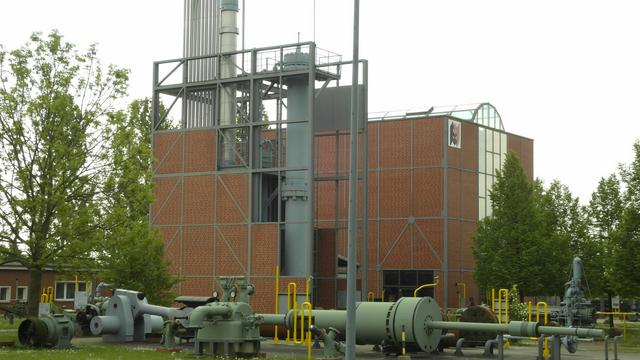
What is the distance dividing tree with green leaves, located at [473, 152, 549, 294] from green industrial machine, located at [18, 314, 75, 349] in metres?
26.8

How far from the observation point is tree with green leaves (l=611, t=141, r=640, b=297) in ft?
136

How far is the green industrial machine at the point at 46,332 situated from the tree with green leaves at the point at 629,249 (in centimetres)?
2500

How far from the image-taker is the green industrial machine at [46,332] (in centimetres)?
2856

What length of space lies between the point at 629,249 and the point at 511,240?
9.04 metres

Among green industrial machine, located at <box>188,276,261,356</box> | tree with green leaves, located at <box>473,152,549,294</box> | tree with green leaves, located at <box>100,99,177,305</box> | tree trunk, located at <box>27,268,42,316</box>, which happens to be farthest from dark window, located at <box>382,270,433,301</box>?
green industrial machine, located at <box>188,276,261,356</box>

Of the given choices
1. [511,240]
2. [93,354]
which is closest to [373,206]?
[511,240]

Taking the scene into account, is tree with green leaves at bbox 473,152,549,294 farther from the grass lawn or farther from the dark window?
the grass lawn

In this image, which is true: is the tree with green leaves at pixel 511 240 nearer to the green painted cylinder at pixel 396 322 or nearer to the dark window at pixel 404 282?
the dark window at pixel 404 282

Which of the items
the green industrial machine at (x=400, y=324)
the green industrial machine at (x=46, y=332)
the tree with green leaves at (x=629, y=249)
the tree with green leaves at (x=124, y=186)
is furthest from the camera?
the tree with green leaves at (x=629, y=249)

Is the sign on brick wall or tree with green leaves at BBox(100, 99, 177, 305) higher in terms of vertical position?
the sign on brick wall

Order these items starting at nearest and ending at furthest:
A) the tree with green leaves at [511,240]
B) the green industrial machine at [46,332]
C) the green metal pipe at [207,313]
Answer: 1. the green metal pipe at [207,313]
2. the green industrial machine at [46,332]
3. the tree with green leaves at [511,240]

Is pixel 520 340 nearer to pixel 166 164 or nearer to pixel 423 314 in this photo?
pixel 423 314

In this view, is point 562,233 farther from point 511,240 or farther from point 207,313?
point 207,313

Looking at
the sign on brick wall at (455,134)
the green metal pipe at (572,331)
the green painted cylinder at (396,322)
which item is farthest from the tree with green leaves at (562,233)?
the green metal pipe at (572,331)
